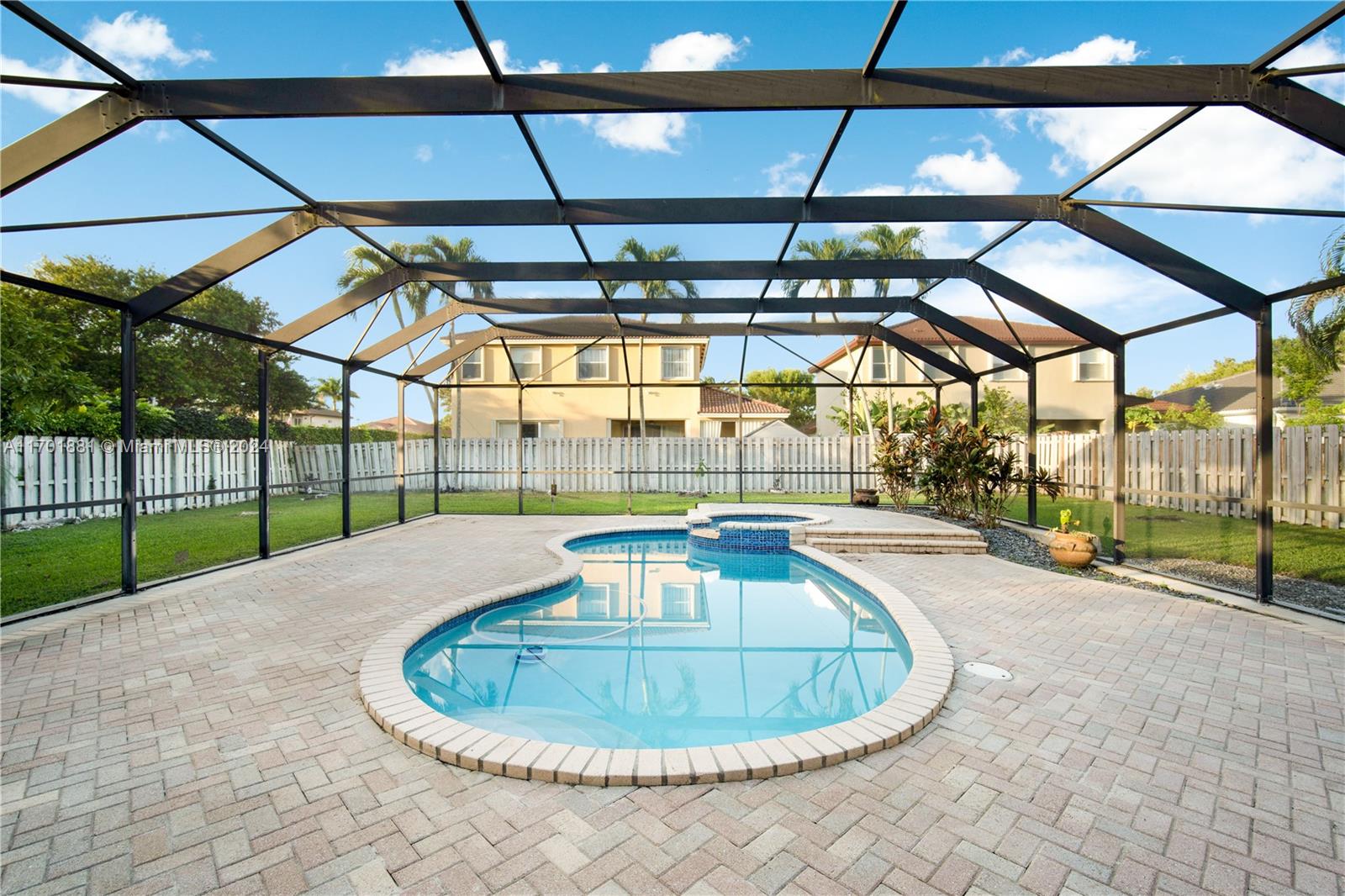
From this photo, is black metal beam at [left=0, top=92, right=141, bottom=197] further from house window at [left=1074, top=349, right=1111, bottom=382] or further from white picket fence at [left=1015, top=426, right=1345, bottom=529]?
house window at [left=1074, top=349, right=1111, bottom=382]

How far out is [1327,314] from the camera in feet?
29.3

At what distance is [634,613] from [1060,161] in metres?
5.99

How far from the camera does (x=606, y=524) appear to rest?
406 inches

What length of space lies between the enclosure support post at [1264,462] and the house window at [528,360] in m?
18.3

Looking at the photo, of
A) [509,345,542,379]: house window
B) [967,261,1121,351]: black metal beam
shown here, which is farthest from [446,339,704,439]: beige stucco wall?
[967,261,1121,351]: black metal beam

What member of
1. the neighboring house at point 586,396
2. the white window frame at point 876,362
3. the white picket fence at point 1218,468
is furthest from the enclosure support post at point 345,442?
the white window frame at point 876,362

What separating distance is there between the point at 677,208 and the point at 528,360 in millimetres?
16065

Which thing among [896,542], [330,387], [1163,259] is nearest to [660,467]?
[896,542]

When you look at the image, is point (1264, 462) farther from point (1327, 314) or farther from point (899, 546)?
point (1327, 314)

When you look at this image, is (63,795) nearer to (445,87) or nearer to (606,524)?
(445,87)

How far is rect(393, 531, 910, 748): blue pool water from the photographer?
358cm

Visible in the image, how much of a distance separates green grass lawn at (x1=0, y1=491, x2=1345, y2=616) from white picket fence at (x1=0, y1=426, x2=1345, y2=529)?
1.65 ft

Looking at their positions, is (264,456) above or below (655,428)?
below

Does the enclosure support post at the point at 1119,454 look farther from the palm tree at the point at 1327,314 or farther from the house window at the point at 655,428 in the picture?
the house window at the point at 655,428
